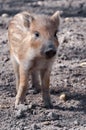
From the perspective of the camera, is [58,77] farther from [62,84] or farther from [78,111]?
[78,111]

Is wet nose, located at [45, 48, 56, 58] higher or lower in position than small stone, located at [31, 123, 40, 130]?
higher

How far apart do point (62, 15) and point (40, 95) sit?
3775 mm

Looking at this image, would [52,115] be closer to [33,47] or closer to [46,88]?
[46,88]

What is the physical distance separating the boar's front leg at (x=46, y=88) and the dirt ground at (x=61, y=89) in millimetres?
77

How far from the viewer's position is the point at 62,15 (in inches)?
386

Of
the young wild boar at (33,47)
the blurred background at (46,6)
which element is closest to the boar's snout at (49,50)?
the young wild boar at (33,47)

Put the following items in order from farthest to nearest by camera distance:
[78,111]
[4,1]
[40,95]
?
[4,1]
[40,95]
[78,111]

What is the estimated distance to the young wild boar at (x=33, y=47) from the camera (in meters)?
5.34

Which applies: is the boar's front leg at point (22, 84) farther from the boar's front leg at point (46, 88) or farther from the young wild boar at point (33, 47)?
the boar's front leg at point (46, 88)

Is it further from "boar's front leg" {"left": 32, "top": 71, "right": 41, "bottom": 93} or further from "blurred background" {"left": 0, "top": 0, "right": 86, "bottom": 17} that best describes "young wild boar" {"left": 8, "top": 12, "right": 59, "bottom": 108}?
"blurred background" {"left": 0, "top": 0, "right": 86, "bottom": 17}

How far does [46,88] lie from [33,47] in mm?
594

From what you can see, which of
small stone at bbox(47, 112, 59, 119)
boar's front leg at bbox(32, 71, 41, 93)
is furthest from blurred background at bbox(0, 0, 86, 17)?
small stone at bbox(47, 112, 59, 119)

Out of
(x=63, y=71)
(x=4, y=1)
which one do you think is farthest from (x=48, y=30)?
(x=4, y=1)

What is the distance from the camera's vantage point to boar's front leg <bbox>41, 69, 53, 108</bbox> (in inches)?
228
